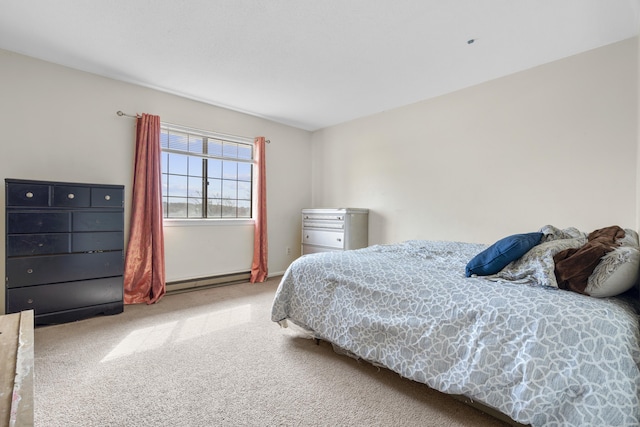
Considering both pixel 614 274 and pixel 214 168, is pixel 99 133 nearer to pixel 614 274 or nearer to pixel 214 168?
pixel 214 168

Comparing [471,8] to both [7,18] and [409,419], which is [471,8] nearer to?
[409,419]

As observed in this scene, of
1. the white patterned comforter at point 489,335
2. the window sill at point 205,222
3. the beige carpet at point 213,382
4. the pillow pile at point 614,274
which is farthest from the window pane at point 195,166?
the pillow pile at point 614,274

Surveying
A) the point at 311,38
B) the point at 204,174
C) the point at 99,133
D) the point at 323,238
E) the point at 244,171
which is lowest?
the point at 323,238

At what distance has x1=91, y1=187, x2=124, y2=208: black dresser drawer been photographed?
268 centimetres

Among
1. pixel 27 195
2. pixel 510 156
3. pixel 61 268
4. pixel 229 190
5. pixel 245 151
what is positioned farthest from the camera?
pixel 245 151

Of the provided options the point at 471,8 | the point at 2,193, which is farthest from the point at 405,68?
the point at 2,193

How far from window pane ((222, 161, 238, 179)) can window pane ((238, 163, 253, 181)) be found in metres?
0.06

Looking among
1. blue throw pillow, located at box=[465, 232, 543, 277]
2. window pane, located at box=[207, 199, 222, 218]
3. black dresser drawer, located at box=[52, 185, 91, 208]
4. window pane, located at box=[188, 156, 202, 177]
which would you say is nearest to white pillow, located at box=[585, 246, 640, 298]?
blue throw pillow, located at box=[465, 232, 543, 277]

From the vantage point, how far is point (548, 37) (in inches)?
92.4

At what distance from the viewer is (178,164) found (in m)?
3.72

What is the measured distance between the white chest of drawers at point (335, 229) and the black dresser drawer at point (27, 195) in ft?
9.83

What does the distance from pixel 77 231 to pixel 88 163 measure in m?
0.84

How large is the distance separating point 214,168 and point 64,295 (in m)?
2.16

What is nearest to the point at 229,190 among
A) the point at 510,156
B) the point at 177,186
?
the point at 177,186
